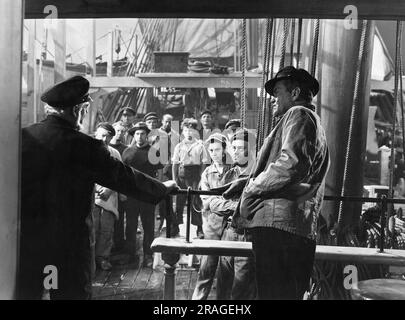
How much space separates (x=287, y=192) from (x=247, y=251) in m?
0.26

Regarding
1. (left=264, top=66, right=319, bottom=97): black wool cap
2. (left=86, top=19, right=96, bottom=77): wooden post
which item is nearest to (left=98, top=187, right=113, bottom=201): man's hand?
(left=86, top=19, right=96, bottom=77): wooden post

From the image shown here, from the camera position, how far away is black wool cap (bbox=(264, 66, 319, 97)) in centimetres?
198

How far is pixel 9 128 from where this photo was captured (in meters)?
1.90

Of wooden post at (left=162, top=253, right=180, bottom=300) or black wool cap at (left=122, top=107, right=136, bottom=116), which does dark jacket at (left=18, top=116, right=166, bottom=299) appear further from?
wooden post at (left=162, top=253, right=180, bottom=300)

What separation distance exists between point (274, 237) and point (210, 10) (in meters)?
0.82

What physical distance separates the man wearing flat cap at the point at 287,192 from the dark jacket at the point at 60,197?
0.43 metres

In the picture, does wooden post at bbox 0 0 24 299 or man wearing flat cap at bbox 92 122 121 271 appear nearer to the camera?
wooden post at bbox 0 0 24 299

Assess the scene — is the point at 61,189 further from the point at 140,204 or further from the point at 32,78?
the point at 32,78

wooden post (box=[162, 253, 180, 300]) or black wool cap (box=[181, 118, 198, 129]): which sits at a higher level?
black wool cap (box=[181, 118, 198, 129])

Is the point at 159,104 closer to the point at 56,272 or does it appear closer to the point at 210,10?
the point at 210,10

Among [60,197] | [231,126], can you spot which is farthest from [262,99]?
[60,197]

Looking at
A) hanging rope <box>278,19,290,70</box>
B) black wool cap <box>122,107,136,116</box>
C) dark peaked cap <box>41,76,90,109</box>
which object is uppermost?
hanging rope <box>278,19,290,70</box>

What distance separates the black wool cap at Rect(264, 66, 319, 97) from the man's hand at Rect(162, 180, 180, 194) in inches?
18.4

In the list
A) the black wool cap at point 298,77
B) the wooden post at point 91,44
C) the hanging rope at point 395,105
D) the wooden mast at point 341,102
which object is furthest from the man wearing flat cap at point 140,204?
the hanging rope at point 395,105
